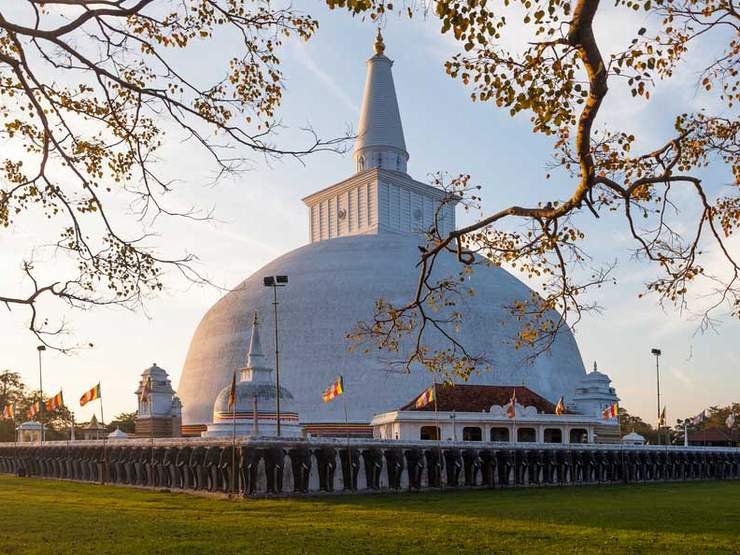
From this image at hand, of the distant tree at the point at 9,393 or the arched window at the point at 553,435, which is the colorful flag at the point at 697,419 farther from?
the distant tree at the point at 9,393

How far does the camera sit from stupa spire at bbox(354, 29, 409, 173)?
75875mm

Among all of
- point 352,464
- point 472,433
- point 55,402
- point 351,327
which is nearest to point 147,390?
point 55,402

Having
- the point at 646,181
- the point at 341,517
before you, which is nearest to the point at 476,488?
the point at 341,517

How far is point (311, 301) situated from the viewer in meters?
61.3

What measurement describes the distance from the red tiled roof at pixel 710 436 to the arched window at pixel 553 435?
37506 mm

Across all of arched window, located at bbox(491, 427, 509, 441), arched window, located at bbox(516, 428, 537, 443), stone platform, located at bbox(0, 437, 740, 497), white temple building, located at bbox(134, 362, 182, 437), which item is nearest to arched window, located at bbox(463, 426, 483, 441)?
arched window, located at bbox(491, 427, 509, 441)

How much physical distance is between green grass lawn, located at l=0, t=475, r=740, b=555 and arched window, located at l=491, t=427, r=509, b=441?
2009cm

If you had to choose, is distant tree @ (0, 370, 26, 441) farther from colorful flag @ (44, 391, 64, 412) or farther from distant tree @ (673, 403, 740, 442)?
distant tree @ (673, 403, 740, 442)

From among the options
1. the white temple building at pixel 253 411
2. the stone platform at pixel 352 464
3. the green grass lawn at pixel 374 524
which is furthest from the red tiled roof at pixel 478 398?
the green grass lawn at pixel 374 524

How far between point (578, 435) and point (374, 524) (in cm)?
3680

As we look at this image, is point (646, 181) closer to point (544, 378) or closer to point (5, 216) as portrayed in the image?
point (5, 216)

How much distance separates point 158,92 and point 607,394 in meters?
50.1

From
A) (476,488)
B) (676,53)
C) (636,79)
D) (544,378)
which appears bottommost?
(476,488)

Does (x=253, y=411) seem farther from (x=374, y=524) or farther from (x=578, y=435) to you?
(x=374, y=524)
